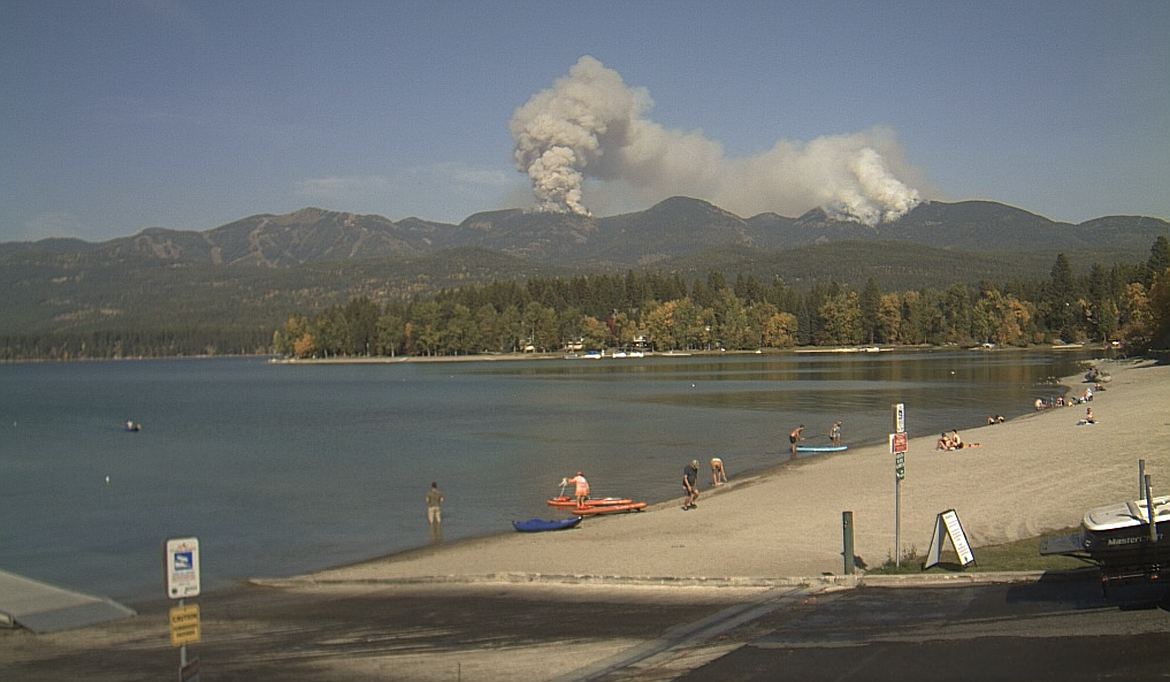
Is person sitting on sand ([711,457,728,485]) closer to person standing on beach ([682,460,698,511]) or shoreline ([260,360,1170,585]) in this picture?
shoreline ([260,360,1170,585])

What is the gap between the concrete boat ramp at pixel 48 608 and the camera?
18.7 metres

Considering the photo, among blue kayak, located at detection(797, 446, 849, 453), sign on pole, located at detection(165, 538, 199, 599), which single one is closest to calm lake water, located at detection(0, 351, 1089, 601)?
blue kayak, located at detection(797, 446, 849, 453)

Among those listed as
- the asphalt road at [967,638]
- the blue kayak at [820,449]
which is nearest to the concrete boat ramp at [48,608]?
the asphalt road at [967,638]

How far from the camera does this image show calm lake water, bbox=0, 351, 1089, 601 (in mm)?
29625

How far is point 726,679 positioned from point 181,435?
65008 mm

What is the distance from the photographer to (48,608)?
19906 mm

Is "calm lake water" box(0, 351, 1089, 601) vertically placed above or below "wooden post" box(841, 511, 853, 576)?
below

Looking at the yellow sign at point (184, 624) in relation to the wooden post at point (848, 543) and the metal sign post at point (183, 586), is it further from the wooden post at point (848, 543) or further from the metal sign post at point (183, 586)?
the wooden post at point (848, 543)

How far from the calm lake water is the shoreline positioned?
11.7 feet

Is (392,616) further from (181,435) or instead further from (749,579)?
(181,435)

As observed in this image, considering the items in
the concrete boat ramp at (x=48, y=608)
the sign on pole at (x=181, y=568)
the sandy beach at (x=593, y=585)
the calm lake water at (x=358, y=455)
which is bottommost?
the calm lake water at (x=358, y=455)

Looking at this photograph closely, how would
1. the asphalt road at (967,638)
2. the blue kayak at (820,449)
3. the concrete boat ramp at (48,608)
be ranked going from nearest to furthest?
the asphalt road at (967,638), the concrete boat ramp at (48,608), the blue kayak at (820,449)

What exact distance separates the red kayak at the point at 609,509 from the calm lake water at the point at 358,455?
4.91 ft

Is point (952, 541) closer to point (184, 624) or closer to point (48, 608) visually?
point (184, 624)
